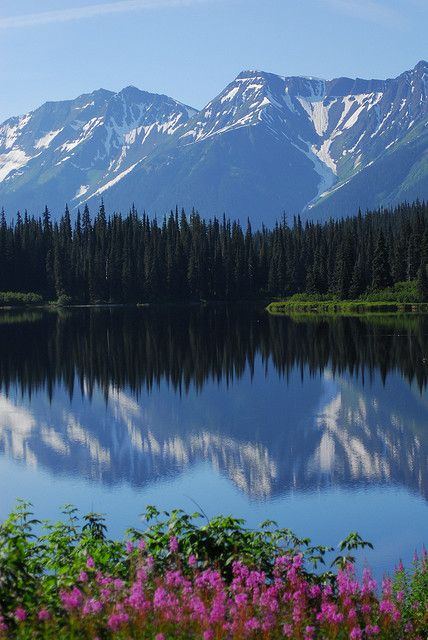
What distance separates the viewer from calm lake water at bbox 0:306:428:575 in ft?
82.0

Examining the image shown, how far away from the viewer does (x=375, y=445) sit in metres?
33.5

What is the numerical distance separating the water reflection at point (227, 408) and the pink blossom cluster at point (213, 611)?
13.8m

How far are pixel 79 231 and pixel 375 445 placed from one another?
553ft

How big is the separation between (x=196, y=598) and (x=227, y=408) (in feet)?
106

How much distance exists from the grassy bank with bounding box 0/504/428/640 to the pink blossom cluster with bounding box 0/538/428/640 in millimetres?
16

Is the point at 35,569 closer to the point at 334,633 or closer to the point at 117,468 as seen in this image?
the point at 334,633

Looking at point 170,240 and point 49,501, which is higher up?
point 170,240

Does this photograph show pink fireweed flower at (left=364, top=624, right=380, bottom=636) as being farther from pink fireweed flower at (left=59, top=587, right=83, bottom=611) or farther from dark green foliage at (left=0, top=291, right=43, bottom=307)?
dark green foliage at (left=0, top=291, right=43, bottom=307)

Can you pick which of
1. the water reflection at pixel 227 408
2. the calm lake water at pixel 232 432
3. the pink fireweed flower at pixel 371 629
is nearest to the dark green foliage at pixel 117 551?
the pink fireweed flower at pixel 371 629

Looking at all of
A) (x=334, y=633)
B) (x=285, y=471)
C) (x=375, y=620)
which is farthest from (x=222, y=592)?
(x=285, y=471)

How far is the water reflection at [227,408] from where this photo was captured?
30.4 m

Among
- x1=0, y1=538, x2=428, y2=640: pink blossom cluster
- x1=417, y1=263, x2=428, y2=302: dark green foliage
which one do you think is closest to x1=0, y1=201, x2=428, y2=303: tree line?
x1=417, y1=263, x2=428, y2=302: dark green foliage

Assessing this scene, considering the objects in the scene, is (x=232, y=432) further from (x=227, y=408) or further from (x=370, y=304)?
(x=370, y=304)

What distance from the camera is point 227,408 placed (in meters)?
43.5
